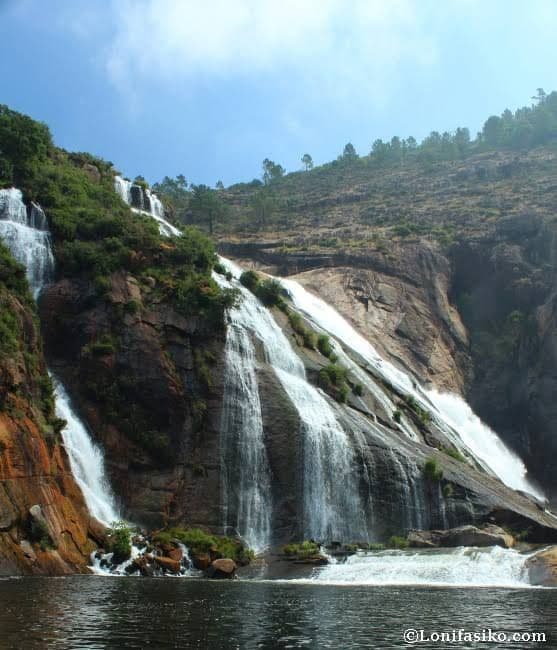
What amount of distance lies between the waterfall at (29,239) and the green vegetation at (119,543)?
16701 mm

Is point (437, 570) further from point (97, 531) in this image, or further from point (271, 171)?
point (271, 171)

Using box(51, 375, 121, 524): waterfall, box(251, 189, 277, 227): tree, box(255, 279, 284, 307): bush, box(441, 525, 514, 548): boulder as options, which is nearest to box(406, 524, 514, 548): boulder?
box(441, 525, 514, 548): boulder

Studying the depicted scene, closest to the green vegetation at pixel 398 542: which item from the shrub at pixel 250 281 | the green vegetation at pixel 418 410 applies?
the green vegetation at pixel 418 410

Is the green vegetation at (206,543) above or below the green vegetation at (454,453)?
below

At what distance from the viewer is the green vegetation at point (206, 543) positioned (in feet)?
112

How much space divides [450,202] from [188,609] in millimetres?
99917

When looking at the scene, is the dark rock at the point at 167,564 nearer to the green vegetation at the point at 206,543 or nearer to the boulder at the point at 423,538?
the green vegetation at the point at 206,543

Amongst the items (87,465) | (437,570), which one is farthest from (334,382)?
(437,570)

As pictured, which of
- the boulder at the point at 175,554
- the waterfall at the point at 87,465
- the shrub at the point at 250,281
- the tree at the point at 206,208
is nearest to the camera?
the boulder at the point at 175,554

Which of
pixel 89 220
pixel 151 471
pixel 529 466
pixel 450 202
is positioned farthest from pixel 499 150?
pixel 151 471

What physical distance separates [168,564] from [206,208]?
8313 cm

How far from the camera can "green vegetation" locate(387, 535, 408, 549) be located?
3816 cm

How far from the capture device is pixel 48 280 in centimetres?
4466

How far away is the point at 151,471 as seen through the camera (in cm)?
3947
